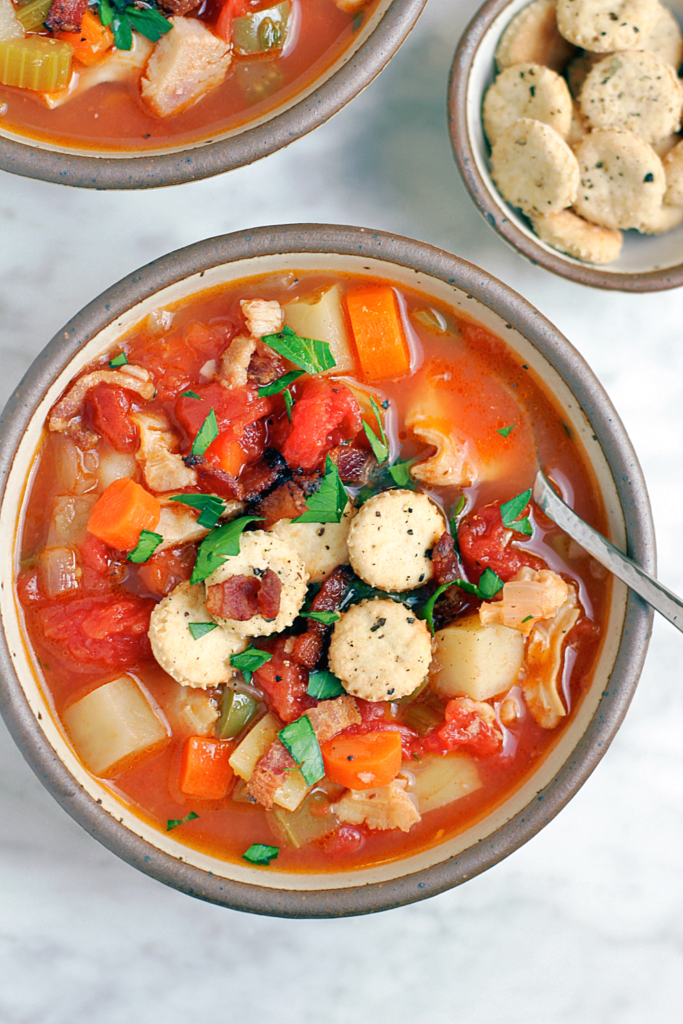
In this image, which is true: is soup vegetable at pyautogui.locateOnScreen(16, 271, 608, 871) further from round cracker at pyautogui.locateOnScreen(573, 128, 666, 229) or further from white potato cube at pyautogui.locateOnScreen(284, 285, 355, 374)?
round cracker at pyautogui.locateOnScreen(573, 128, 666, 229)

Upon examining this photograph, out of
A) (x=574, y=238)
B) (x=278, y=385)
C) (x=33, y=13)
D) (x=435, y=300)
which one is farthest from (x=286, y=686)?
(x=33, y=13)

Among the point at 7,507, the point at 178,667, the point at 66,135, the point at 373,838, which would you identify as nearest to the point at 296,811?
the point at 373,838

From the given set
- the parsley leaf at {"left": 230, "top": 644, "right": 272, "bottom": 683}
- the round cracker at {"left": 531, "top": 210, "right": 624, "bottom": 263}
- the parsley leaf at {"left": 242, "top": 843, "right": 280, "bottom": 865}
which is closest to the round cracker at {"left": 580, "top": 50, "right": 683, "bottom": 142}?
the round cracker at {"left": 531, "top": 210, "right": 624, "bottom": 263}

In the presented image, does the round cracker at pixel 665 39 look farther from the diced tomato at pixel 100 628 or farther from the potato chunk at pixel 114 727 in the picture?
the potato chunk at pixel 114 727

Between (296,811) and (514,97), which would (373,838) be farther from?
(514,97)

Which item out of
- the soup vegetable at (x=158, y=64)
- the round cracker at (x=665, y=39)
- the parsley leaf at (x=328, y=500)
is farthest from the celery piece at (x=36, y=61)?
the round cracker at (x=665, y=39)

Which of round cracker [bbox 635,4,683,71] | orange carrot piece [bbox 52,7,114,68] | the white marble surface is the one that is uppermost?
round cracker [bbox 635,4,683,71]

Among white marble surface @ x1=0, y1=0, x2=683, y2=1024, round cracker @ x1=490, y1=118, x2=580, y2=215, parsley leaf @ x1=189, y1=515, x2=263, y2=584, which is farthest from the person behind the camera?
white marble surface @ x1=0, y1=0, x2=683, y2=1024

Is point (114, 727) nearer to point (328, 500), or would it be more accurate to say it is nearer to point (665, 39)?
point (328, 500)
